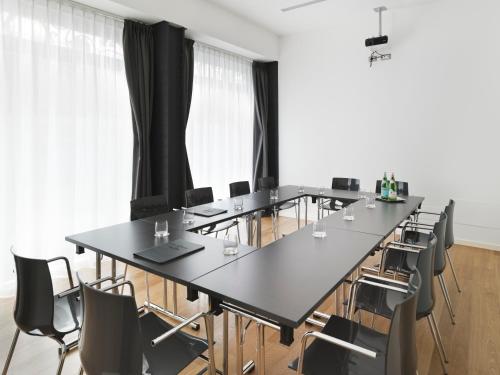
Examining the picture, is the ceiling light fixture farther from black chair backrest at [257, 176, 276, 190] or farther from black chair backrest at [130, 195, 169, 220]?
black chair backrest at [130, 195, 169, 220]

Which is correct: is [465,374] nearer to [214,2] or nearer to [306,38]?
[214,2]

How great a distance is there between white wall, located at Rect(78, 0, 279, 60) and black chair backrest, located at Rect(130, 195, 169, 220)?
2.14m

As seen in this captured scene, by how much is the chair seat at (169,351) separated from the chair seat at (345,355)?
0.46 meters

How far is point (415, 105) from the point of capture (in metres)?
4.93

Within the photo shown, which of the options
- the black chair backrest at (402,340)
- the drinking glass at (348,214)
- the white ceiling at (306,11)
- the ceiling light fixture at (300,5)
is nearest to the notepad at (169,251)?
the black chair backrest at (402,340)

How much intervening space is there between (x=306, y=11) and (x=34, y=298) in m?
4.99

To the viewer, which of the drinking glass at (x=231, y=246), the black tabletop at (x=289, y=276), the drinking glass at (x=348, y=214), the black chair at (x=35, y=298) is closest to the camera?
the black tabletop at (x=289, y=276)

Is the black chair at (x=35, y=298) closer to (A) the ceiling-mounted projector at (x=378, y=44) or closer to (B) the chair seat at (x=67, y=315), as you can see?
(B) the chair seat at (x=67, y=315)

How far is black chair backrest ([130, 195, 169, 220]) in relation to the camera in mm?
2980

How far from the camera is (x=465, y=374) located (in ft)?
6.91

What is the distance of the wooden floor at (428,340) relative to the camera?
217cm

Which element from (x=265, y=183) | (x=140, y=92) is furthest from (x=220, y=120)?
(x=140, y=92)

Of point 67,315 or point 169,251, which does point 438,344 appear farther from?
point 67,315

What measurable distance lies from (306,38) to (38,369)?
5.82 metres
